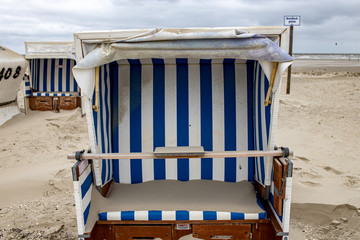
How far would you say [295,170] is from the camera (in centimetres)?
494

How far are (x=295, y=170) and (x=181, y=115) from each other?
2.42m

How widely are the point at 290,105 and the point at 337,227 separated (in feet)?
20.8

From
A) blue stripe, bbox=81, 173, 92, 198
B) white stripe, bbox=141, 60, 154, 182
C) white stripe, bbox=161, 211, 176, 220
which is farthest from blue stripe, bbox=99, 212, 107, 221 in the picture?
white stripe, bbox=141, 60, 154, 182

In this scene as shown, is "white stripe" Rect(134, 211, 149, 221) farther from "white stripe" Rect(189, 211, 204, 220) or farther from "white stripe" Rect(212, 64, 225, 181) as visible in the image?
"white stripe" Rect(212, 64, 225, 181)

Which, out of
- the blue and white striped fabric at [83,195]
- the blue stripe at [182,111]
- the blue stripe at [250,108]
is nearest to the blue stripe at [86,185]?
the blue and white striped fabric at [83,195]

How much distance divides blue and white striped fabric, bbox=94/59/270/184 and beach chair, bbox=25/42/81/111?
562 cm

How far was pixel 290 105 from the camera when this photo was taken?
935cm

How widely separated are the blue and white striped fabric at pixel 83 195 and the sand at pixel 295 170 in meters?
0.82

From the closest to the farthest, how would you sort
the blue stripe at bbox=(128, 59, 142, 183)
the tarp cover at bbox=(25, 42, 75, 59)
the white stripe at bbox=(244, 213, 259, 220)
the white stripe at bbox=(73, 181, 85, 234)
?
the white stripe at bbox=(73, 181, 85, 234)
the white stripe at bbox=(244, 213, 259, 220)
the blue stripe at bbox=(128, 59, 142, 183)
the tarp cover at bbox=(25, 42, 75, 59)

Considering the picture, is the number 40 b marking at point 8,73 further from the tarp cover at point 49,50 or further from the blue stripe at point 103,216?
the blue stripe at point 103,216

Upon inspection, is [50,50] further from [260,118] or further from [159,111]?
[260,118]

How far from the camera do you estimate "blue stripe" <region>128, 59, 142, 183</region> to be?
3.58m

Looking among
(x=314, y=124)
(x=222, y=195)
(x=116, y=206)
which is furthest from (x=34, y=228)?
(x=314, y=124)

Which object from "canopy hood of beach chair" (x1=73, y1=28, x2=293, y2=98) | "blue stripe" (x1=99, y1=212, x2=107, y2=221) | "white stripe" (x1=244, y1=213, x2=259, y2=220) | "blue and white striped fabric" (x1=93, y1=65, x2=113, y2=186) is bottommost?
"blue stripe" (x1=99, y1=212, x2=107, y2=221)
